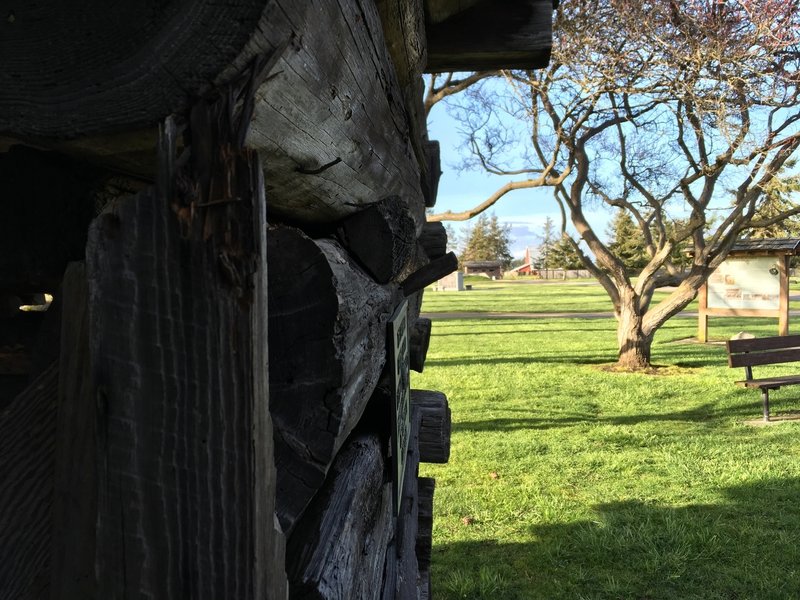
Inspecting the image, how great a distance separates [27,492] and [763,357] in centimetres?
898

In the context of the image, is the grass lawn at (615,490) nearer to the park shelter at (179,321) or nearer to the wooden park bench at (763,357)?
the wooden park bench at (763,357)

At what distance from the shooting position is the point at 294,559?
3.25ft

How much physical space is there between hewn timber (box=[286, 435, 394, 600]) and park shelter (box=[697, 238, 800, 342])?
43.7 feet

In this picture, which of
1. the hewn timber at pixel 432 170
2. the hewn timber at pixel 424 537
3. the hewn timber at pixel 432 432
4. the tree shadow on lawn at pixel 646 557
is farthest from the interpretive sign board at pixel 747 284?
the hewn timber at pixel 432 170

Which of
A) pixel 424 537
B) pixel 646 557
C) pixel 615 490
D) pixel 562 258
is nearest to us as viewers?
pixel 424 537

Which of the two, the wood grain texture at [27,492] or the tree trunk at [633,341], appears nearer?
the wood grain texture at [27,492]

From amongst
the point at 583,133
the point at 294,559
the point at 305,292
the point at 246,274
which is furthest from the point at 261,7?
the point at 583,133

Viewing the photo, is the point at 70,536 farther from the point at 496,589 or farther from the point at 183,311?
the point at 496,589

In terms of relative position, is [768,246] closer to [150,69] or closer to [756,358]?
[756,358]

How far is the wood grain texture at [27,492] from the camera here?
0.81 meters

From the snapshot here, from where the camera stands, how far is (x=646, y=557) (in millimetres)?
4465

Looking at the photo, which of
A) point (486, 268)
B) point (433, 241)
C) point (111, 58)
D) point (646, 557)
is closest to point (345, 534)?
point (111, 58)

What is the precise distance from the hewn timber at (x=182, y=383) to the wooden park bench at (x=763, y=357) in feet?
27.4

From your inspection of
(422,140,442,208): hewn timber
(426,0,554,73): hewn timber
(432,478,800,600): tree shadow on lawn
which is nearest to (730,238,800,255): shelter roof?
(432,478,800,600): tree shadow on lawn
